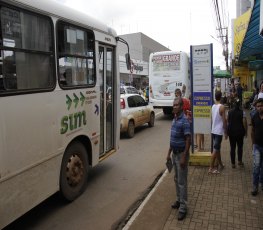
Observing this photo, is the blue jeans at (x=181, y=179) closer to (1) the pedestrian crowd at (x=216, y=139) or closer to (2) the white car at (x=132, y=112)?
(1) the pedestrian crowd at (x=216, y=139)

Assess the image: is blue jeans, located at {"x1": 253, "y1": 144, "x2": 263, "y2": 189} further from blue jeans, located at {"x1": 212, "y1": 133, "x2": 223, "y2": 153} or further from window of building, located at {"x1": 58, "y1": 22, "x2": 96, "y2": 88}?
window of building, located at {"x1": 58, "y1": 22, "x2": 96, "y2": 88}

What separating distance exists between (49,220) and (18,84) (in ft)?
7.33

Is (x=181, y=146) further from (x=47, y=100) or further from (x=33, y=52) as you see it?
(x=33, y=52)

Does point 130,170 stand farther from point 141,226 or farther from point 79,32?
point 79,32

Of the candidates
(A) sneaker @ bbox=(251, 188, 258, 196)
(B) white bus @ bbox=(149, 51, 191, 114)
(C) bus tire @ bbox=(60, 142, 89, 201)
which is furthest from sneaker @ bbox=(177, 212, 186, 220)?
(B) white bus @ bbox=(149, 51, 191, 114)

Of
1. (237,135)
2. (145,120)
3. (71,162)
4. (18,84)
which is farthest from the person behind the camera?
(145,120)

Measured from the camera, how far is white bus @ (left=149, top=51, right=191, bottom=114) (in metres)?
15.6

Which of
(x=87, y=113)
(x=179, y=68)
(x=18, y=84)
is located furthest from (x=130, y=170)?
(x=179, y=68)

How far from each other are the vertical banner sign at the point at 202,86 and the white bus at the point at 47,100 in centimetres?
212

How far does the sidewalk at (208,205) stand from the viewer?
4531mm

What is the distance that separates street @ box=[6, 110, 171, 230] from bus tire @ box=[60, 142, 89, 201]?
19 centimetres

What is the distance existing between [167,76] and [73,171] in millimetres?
11225

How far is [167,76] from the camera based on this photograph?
15953mm

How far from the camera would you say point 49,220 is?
4895 millimetres
